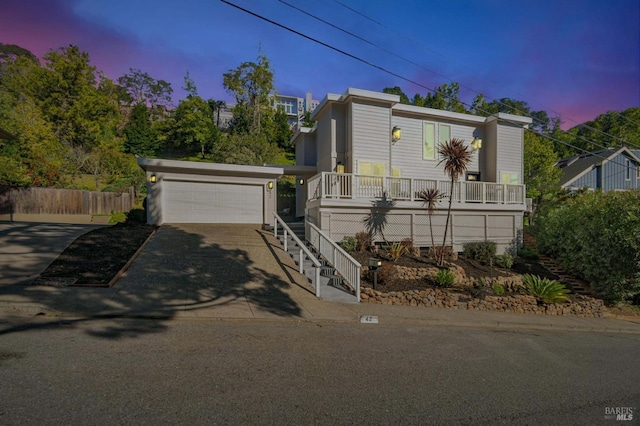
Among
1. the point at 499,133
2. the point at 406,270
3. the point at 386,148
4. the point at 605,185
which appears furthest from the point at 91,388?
the point at 605,185

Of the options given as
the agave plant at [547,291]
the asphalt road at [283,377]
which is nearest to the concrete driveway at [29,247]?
the asphalt road at [283,377]

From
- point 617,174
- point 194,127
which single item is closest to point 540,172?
point 617,174

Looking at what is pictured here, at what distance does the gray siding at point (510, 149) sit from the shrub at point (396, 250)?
7.64 meters

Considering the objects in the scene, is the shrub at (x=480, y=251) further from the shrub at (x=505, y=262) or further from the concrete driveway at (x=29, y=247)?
the concrete driveway at (x=29, y=247)

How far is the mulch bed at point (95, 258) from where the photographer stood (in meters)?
7.34

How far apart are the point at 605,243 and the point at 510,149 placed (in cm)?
706

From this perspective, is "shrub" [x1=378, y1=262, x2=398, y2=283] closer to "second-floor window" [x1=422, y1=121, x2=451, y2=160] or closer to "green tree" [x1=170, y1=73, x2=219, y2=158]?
"second-floor window" [x1=422, y1=121, x2=451, y2=160]

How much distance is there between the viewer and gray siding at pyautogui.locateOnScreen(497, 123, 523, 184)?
1694 cm

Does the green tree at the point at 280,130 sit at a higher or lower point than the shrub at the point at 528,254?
higher

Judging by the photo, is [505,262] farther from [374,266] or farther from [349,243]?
[374,266]

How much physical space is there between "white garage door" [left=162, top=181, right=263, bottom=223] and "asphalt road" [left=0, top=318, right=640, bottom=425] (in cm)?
937

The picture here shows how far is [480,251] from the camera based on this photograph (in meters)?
13.8

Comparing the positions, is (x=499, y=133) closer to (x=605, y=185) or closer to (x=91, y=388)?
(x=605, y=185)

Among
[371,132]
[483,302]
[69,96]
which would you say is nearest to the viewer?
[483,302]
